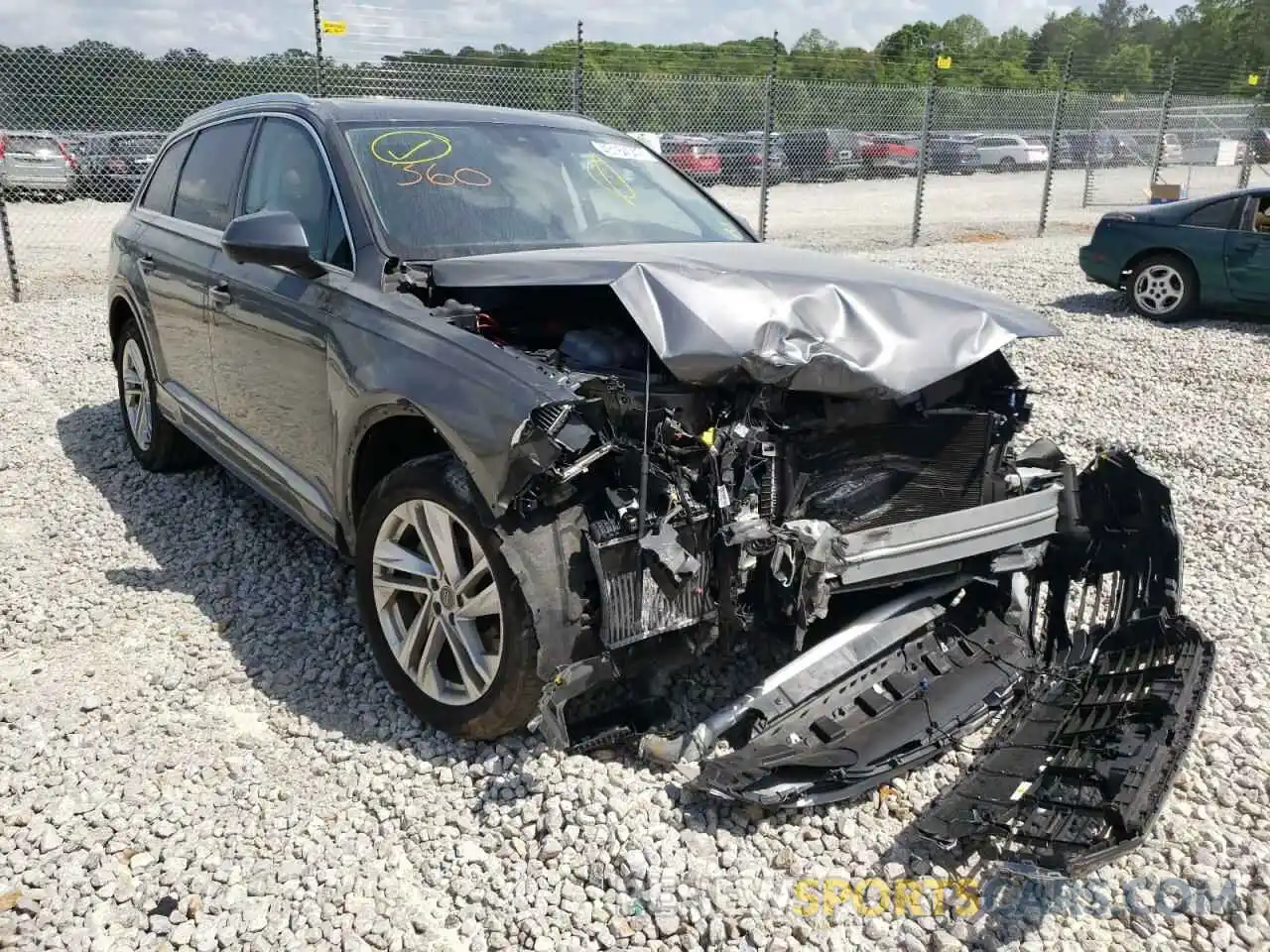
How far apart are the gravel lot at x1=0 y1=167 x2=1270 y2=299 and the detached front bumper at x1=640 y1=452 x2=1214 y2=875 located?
10.1 meters

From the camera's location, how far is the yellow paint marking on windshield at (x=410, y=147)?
3.79 m

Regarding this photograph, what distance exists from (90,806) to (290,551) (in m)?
1.77

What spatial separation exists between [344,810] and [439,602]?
0.63 metres

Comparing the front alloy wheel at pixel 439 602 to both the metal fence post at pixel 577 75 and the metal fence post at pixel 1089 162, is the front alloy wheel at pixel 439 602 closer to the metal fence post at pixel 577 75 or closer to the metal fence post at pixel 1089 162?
the metal fence post at pixel 577 75

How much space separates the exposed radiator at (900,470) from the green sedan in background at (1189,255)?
8142 mm

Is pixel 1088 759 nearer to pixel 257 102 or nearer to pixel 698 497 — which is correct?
pixel 698 497

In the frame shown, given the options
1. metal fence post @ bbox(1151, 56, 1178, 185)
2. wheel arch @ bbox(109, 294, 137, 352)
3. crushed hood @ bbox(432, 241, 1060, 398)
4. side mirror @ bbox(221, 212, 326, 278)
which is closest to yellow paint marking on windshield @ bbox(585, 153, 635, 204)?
crushed hood @ bbox(432, 241, 1060, 398)

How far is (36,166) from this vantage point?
13773 mm

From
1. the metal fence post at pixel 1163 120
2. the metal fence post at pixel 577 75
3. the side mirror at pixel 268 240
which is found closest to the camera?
the side mirror at pixel 268 240

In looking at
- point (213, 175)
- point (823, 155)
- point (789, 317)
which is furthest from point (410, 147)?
point (823, 155)

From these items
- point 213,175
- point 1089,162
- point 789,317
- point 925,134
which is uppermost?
point 925,134

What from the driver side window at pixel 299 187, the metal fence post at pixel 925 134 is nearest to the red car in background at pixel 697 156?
the metal fence post at pixel 925 134

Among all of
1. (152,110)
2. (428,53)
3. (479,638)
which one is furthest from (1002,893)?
(152,110)

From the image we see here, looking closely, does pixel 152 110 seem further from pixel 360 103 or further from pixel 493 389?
pixel 493 389
